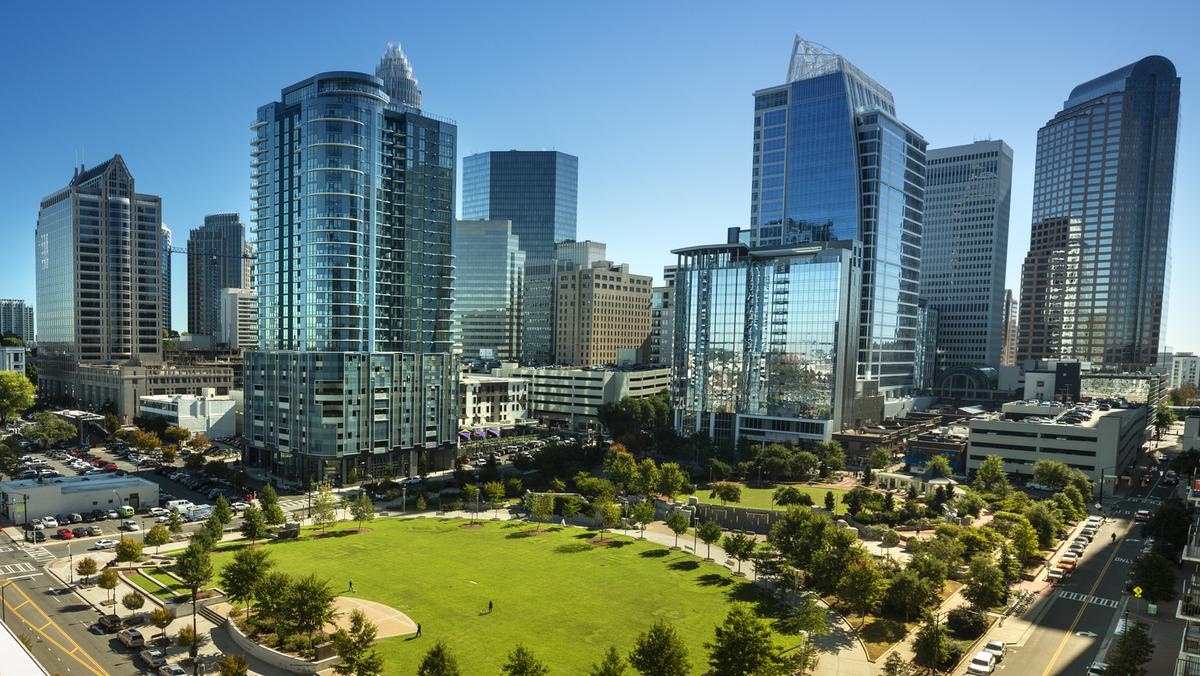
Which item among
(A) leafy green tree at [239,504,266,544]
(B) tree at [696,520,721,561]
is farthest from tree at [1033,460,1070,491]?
(A) leafy green tree at [239,504,266,544]

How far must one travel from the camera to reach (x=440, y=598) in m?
61.4

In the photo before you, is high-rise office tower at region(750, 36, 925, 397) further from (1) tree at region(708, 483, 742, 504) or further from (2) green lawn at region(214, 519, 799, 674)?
(2) green lawn at region(214, 519, 799, 674)

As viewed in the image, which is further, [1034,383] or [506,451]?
[1034,383]

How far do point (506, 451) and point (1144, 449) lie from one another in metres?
137

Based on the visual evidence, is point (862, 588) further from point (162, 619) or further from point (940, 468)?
point (940, 468)

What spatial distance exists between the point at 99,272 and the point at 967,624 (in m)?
206

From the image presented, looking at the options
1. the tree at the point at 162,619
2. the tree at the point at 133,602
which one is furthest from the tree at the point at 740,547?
the tree at the point at 133,602

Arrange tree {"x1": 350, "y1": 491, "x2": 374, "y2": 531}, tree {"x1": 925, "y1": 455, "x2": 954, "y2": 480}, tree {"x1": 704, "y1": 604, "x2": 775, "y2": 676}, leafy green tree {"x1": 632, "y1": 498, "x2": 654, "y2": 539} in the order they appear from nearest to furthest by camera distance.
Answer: tree {"x1": 704, "y1": 604, "x2": 775, "y2": 676} < leafy green tree {"x1": 632, "y1": 498, "x2": 654, "y2": 539} < tree {"x1": 350, "y1": 491, "x2": 374, "y2": 531} < tree {"x1": 925, "y1": 455, "x2": 954, "y2": 480}

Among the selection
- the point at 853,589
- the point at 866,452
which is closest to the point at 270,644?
the point at 853,589

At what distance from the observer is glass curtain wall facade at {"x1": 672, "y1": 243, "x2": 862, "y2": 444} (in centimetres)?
13562

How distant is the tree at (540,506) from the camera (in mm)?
87062

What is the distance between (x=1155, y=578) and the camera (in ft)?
193

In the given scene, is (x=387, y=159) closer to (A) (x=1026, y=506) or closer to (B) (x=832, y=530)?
(B) (x=832, y=530)

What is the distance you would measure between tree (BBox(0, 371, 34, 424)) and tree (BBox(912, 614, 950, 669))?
183039 millimetres
